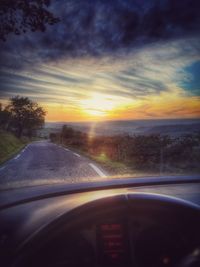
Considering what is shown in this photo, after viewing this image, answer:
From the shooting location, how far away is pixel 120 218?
6.40 feet

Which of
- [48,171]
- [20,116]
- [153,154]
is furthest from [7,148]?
[20,116]

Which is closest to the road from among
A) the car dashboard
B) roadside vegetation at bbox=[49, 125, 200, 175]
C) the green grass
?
roadside vegetation at bbox=[49, 125, 200, 175]

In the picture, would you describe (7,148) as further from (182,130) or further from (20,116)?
(20,116)

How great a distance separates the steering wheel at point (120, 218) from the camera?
1662 mm

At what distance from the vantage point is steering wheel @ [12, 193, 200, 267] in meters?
1.66

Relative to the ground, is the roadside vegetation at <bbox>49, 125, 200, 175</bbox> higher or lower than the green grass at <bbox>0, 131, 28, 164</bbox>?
higher

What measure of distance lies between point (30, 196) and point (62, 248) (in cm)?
77

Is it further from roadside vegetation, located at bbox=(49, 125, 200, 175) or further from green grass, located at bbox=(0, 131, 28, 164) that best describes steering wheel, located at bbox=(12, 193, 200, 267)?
green grass, located at bbox=(0, 131, 28, 164)

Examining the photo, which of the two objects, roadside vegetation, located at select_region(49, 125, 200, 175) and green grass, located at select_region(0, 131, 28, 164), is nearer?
roadside vegetation, located at select_region(49, 125, 200, 175)

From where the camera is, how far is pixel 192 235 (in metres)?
2.03

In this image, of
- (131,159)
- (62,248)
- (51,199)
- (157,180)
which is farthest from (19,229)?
(131,159)

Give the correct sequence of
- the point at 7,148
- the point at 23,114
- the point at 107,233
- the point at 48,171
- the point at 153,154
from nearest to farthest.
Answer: the point at 107,233 < the point at 48,171 < the point at 153,154 < the point at 7,148 < the point at 23,114

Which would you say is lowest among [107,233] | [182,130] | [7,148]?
[7,148]

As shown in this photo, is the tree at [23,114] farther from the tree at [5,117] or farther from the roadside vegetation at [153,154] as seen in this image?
the roadside vegetation at [153,154]
